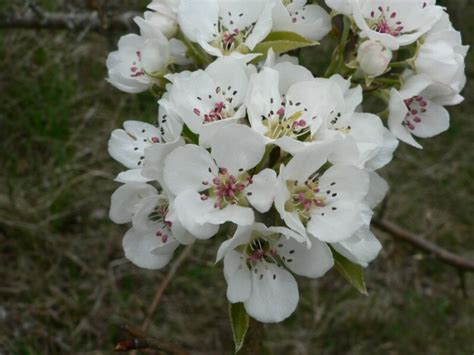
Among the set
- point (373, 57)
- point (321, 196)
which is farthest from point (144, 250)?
point (373, 57)

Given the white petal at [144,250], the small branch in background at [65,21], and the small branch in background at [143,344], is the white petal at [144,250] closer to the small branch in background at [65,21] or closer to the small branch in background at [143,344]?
the small branch in background at [143,344]

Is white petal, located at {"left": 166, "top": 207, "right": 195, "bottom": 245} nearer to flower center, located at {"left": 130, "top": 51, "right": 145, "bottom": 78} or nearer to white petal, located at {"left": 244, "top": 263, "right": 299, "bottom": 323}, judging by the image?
white petal, located at {"left": 244, "top": 263, "right": 299, "bottom": 323}

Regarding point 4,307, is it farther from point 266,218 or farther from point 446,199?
point 446,199

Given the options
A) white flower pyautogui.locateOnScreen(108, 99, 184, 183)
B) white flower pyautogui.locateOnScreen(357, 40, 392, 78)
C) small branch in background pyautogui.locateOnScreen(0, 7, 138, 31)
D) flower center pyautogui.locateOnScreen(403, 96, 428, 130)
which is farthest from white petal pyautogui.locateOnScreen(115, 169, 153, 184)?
small branch in background pyautogui.locateOnScreen(0, 7, 138, 31)

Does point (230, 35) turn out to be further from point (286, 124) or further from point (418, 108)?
point (418, 108)

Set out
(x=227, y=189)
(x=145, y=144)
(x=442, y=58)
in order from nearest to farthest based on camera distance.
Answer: (x=227, y=189) < (x=442, y=58) < (x=145, y=144)
